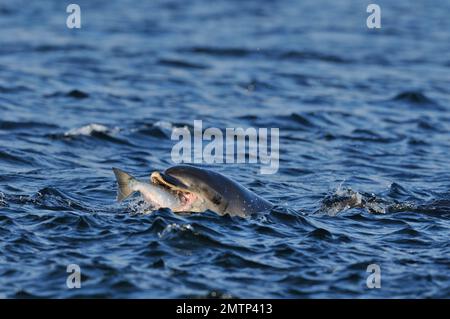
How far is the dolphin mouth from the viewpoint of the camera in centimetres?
1145

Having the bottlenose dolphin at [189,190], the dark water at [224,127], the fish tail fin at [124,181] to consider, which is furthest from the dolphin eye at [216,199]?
the fish tail fin at [124,181]

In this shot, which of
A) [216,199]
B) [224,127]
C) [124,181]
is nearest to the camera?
[124,181]

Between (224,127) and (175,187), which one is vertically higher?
(224,127)

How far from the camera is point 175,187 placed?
11453 mm

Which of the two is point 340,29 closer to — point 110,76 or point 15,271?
point 110,76

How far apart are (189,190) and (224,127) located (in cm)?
832

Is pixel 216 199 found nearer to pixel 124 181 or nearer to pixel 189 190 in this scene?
pixel 189 190

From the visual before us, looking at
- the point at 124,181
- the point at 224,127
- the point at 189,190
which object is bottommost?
the point at 189,190

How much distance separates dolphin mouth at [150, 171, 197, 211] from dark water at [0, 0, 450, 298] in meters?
0.21

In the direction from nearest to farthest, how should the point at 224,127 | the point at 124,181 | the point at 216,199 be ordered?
1. the point at 124,181
2. the point at 216,199
3. the point at 224,127

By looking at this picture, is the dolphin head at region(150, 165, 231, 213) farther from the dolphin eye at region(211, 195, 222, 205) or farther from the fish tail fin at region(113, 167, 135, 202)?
the fish tail fin at region(113, 167, 135, 202)

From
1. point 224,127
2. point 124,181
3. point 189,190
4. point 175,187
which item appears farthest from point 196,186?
point 224,127

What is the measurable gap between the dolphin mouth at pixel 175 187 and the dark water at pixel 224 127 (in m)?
0.21

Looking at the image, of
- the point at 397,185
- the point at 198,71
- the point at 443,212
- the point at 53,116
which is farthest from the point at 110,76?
the point at 443,212
